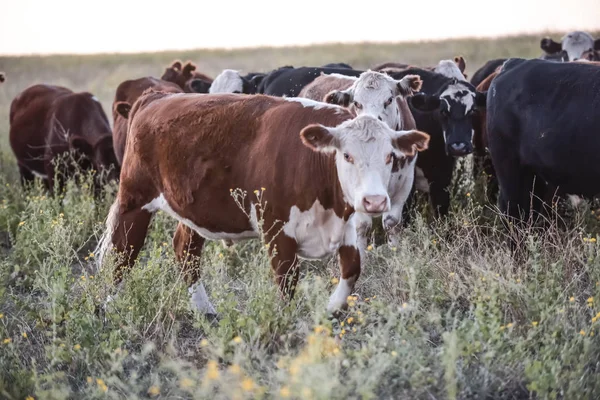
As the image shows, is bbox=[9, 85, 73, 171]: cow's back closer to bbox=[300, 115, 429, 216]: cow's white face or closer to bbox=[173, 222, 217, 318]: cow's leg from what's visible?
bbox=[173, 222, 217, 318]: cow's leg

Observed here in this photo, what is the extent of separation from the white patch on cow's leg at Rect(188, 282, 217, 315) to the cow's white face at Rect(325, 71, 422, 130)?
2.00m

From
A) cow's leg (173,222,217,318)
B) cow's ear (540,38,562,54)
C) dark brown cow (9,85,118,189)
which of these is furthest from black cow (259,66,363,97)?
cow's ear (540,38,562,54)

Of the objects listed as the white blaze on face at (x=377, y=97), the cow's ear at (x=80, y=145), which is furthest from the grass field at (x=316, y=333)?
the cow's ear at (x=80, y=145)

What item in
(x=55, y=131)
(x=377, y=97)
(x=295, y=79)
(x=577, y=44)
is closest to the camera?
(x=377, y=97)

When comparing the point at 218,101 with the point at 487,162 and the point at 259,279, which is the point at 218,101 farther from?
the point at 487,162

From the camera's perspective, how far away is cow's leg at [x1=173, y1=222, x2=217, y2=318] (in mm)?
6328

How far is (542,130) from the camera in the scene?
679 centimetres

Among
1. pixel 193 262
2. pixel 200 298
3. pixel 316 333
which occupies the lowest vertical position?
pixel 200 298

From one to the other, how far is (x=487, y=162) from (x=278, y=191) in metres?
4.67

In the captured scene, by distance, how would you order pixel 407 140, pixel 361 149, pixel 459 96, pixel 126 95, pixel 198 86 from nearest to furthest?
pixel 361 149
pixel 407 140
pixel 459 96
pixel 126 95
pixel 198 86

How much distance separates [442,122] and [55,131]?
18.5ft

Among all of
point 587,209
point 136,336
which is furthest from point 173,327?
point 587,209

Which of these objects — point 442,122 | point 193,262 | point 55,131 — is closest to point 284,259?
point 193,262

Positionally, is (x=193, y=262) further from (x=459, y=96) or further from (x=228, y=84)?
(x=228, y=84)
